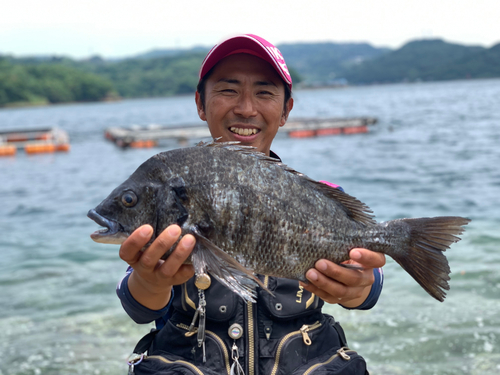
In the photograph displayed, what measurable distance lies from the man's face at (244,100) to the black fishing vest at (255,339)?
983mm

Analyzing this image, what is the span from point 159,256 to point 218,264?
29 cm

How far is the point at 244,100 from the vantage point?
302 centimetres

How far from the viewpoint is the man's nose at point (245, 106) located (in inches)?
118

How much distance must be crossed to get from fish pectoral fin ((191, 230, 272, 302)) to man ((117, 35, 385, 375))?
191mm

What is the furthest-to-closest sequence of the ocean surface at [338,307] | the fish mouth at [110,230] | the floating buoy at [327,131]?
the floating buoy at [327,131], the ocean surface at [338,307], the fish mouth at [110,230]

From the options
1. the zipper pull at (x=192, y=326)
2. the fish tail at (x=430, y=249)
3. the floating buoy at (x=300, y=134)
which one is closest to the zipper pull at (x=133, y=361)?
the zipper pull at (x=192, y=326)

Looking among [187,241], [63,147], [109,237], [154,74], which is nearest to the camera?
[187,241]

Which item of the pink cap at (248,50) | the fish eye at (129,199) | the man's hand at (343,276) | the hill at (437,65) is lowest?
the man's hand at (343,276)

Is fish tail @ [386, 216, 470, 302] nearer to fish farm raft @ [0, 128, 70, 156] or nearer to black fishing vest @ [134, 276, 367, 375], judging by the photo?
black fishing vest @ [134, 276, 367, 375]

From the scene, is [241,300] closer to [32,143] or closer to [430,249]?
[430,249]

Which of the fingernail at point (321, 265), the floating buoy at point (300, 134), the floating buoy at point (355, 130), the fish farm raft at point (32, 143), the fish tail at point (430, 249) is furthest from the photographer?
the floating buoy at point (355, 130)

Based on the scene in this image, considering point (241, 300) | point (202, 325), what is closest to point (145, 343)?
point (202, 325)

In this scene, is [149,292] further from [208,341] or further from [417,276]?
[417,276]

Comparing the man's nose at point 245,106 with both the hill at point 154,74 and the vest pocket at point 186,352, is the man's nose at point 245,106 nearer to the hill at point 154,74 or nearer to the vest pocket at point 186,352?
the vest pocket at point 186,352
